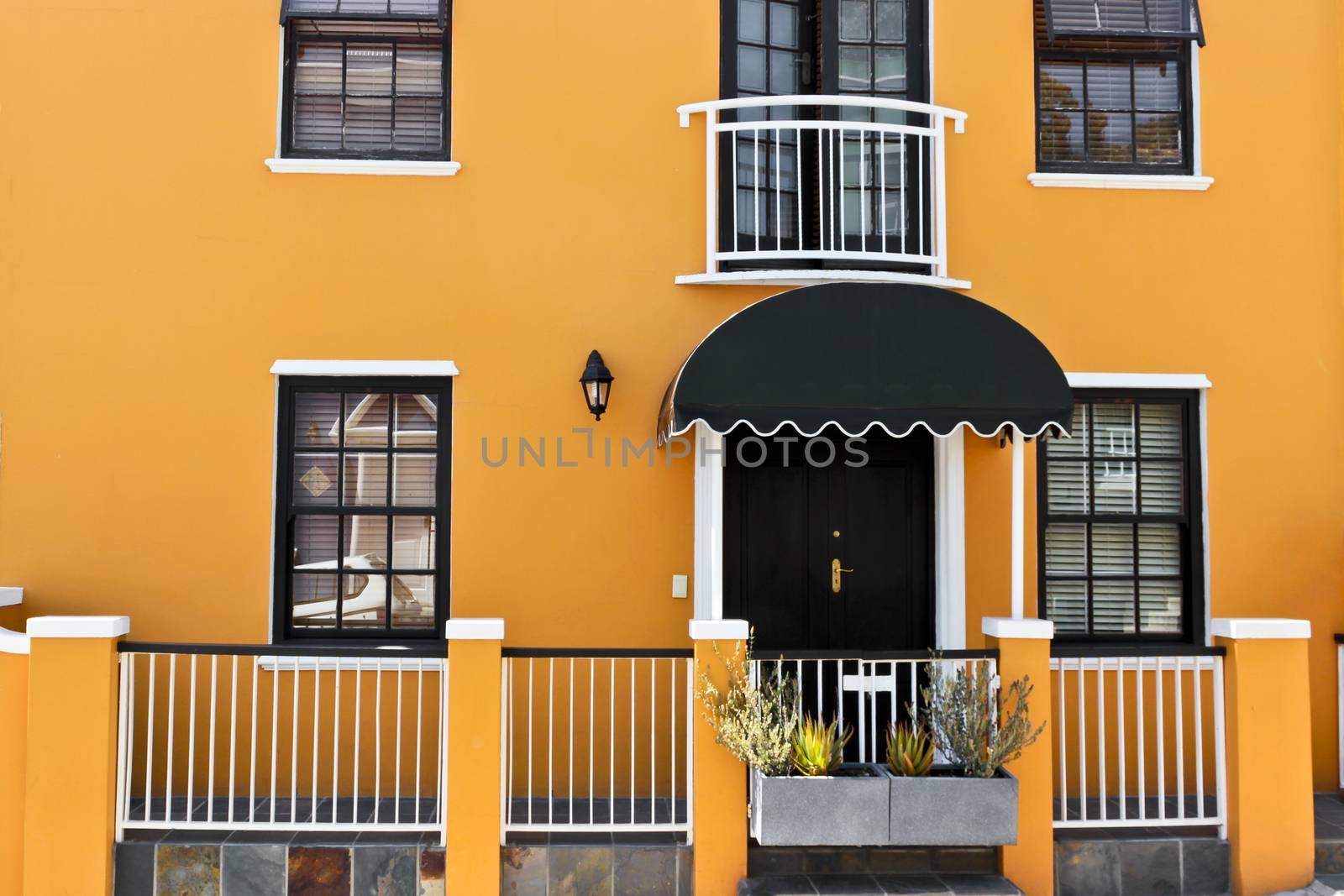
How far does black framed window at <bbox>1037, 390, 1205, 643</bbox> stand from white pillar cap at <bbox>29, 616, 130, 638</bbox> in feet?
21.1

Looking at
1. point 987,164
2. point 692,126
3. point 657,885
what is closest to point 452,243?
point 692,126

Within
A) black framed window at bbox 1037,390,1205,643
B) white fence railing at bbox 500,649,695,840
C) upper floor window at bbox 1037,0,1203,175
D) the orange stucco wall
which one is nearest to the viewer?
white fence railing at bbox 500,649,695,840

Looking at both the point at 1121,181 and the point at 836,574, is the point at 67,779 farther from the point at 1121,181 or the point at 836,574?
the point at 1121,181

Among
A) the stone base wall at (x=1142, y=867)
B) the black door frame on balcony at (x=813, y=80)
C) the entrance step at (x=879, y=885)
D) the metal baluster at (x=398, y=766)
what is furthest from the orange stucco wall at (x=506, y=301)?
the entrance step at (x=879, y=885)

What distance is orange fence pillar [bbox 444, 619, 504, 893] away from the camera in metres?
6.36

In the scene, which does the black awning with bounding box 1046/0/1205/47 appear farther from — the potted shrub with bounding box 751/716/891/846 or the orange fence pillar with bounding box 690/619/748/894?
the potted shrub with bounding box 751/716/891/846

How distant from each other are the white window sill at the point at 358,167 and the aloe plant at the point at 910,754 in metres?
5.00

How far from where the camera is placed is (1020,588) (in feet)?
22.8

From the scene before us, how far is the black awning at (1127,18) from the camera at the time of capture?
26.9 feet

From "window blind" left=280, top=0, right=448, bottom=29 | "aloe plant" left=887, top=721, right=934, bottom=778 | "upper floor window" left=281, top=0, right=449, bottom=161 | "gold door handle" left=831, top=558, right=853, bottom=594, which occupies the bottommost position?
"aloe plant" left=887, top=721, right=934, bottom=778

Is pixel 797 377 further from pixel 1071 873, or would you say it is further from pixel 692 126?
pixel 1071 873

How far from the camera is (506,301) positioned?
7.91 meters

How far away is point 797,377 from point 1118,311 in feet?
Result: 10.2

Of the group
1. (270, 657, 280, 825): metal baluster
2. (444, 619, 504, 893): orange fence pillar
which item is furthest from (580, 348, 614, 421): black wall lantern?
(270, 657, 280, 825): metal baluster
